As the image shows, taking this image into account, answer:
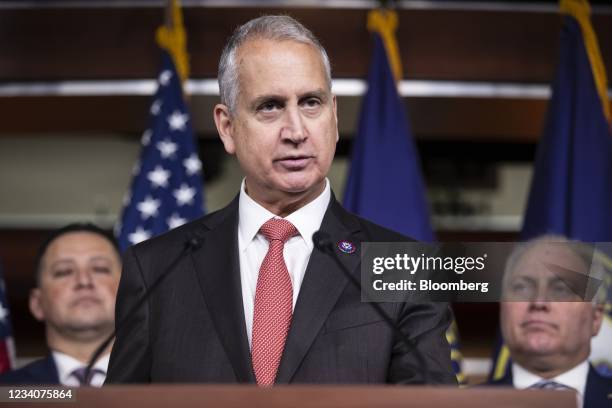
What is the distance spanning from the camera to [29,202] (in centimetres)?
521

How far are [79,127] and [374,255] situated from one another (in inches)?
118

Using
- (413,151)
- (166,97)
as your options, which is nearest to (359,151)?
(413,151)

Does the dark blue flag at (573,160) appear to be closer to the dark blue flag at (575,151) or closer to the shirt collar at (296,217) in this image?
the dark blue flag at (575,151)

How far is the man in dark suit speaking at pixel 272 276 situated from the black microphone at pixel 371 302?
0.01m

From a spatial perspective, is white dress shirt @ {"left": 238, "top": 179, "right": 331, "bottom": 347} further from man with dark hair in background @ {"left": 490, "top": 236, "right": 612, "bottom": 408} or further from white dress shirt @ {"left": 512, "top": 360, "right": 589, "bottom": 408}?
white dress shirt @ {"left": 512, "top": 360, "right": 589, "bottom": 408}

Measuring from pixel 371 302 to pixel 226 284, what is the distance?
0.86 ft

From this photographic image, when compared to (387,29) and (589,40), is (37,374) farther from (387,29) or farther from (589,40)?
(589,40)

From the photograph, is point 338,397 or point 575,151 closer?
point 338,397

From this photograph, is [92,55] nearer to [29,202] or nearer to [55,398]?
[29,202]

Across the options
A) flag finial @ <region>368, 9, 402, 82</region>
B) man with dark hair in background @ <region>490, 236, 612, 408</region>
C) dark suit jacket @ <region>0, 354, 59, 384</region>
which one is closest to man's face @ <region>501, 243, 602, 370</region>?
man with dark hair in background @ <region>490, 236, 612, 408</region>

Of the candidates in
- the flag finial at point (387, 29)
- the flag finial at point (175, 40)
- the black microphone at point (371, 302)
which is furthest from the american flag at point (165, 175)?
the black microphone at point (371, 302)

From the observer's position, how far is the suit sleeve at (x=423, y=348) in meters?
1.37

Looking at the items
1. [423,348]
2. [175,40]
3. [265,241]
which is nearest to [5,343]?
[175,40]

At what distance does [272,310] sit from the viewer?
1470 millimetres
